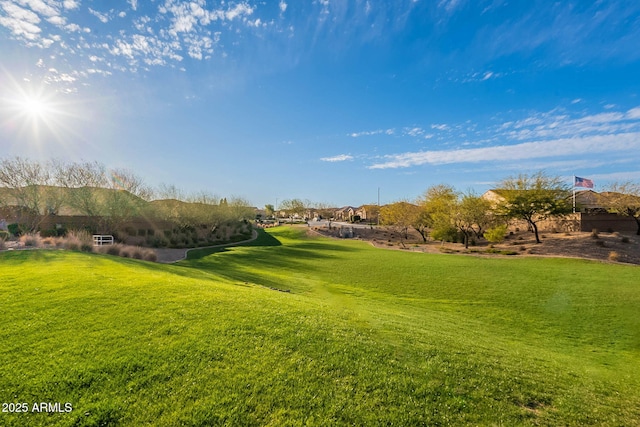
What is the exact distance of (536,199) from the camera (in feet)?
104

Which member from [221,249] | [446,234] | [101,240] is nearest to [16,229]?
[101,240]

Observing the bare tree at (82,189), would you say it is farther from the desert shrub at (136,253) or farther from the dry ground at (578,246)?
the dry ground at (578,246)

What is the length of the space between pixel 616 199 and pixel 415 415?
46.1m

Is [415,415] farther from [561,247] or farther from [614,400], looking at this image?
[561,247]

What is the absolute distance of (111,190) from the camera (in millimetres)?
34875

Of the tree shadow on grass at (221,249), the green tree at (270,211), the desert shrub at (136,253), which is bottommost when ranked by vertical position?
the tree shadow on grass at (221,249)

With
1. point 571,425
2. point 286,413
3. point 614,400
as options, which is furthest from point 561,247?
point 286,413

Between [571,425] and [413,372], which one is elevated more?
[413,372]

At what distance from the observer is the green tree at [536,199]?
31.7m

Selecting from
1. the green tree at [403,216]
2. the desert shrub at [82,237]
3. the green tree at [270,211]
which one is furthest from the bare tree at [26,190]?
the green tree at [270,211]

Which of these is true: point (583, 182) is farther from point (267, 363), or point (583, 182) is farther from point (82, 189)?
point (82, 189)

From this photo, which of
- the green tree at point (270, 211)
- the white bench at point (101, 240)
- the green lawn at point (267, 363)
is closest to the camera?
the green lawn at point (267, 363)

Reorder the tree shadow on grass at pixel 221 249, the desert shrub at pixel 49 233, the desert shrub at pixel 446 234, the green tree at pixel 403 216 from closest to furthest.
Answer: the tree shadow on grass at pixel 221 249 → the desert shrub at pixel 49 233 → the desert shrub at pixel 446 234 → the green tree at pixel 403 216

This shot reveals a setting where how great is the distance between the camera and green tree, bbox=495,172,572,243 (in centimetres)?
3169
